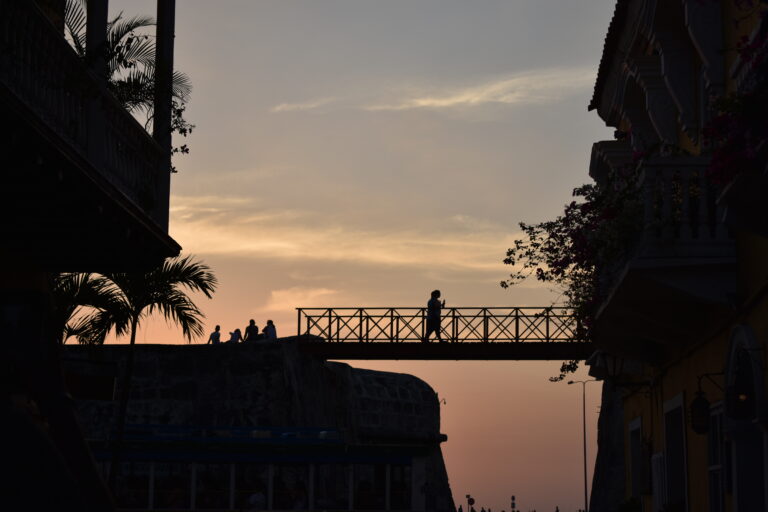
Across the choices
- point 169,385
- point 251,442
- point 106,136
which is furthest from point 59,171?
point 169,385

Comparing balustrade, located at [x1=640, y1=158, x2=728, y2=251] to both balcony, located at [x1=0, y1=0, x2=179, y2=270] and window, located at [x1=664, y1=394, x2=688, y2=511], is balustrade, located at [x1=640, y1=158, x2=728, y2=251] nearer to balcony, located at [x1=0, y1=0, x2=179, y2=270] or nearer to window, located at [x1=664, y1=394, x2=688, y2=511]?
window, located at [x1=664, y1=394, x2=688, y2=511]

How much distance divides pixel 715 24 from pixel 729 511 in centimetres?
485

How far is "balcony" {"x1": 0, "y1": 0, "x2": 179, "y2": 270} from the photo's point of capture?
8.97 meters

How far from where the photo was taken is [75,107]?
414 inches

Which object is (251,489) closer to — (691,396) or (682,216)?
(691,396)

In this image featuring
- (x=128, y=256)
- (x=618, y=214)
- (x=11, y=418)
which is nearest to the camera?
Result: (x=11, y=418)

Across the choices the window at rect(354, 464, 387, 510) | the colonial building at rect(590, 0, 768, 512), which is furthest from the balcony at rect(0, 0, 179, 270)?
the window at rect(354, 464, 387, 510)

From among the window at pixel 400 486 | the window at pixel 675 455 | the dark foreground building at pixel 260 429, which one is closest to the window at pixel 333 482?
the dark foreground building at pixel 260 429

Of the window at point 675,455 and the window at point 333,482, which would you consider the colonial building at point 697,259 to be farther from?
the window at point 333,482

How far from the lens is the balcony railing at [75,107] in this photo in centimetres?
904

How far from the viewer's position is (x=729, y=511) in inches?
502

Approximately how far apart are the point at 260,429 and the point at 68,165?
15213 millimetres

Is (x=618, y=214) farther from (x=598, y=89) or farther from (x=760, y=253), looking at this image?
(x=598, y=89)

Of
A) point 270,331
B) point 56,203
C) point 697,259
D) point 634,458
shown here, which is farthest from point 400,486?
point 270,331
